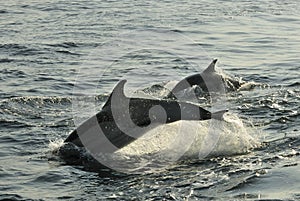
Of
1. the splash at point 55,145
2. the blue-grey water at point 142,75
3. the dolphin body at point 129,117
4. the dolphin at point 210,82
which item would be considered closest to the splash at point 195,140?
the blue-grey water at point 142,75

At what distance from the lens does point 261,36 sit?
2481 cm

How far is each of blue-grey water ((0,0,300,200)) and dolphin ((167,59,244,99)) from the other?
61 cm

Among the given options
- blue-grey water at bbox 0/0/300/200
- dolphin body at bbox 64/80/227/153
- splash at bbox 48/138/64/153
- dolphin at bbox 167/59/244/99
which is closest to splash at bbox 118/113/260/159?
blue-grey water at bbox 0/0/300/200

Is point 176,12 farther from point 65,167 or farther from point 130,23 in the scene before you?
point 65,167

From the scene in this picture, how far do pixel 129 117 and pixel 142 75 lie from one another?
26.1 ft

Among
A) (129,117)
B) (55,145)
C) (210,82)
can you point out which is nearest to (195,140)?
(129,117)

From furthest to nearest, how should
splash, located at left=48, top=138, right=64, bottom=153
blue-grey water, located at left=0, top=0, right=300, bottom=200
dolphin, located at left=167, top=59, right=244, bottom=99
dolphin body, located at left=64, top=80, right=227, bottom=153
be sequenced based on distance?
dolphin, located at left=167, top=59, right=244, bottom=99
splash, located at left=48, top=138, right=64, bottom=153
dolphin body, located at left=64, top=80, right=227, bottom=153
blue-grey water, located at left=0, top=0, right=300, bottom=200

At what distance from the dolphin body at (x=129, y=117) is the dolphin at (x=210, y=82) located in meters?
4.76

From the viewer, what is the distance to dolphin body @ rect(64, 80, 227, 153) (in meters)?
10.9

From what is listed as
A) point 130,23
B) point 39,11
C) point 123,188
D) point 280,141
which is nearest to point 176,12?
point 130,23

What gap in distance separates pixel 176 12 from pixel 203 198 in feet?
66.0

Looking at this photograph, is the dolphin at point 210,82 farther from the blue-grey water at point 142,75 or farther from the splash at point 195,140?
the splash at point 195,140

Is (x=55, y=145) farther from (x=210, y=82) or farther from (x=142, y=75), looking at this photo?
(x=142, y=75)

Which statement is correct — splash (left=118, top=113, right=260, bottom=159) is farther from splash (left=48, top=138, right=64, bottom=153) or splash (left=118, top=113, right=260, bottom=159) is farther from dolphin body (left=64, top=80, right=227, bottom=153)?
splash (left=48, top=138, right=64, bottom=153)
